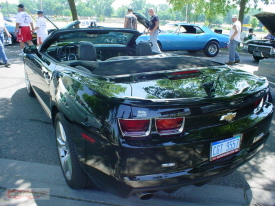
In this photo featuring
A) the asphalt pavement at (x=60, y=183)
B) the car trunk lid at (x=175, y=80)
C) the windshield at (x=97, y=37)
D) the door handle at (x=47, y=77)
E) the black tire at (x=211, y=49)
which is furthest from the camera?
the black tire at (x=211, y=49)

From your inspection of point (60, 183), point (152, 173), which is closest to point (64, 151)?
point (60, 183)

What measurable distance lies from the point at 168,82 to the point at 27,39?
9.51 meters

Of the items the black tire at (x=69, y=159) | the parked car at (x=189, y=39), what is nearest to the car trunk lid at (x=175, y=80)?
the black tire at (x=69, y=159)

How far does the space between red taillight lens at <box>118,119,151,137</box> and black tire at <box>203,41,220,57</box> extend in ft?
38.7

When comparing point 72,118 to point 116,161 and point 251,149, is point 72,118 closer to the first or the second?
point 116,161

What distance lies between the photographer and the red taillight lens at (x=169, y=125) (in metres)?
2.06

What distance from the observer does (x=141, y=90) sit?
2.35m

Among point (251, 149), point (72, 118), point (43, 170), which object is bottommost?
point (43, 170)

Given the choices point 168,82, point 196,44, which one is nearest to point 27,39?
point 196,44

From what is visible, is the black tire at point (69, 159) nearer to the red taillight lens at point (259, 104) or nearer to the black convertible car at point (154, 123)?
the black convertible car at point (154, 123)

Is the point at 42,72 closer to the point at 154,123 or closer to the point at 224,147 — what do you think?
the point at 154,123

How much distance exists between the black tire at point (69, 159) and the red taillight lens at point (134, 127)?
2.36 ft

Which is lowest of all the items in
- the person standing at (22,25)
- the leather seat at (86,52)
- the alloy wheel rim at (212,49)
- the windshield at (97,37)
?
the alloy wheel rim at (212,49)

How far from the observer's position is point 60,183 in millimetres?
2955
